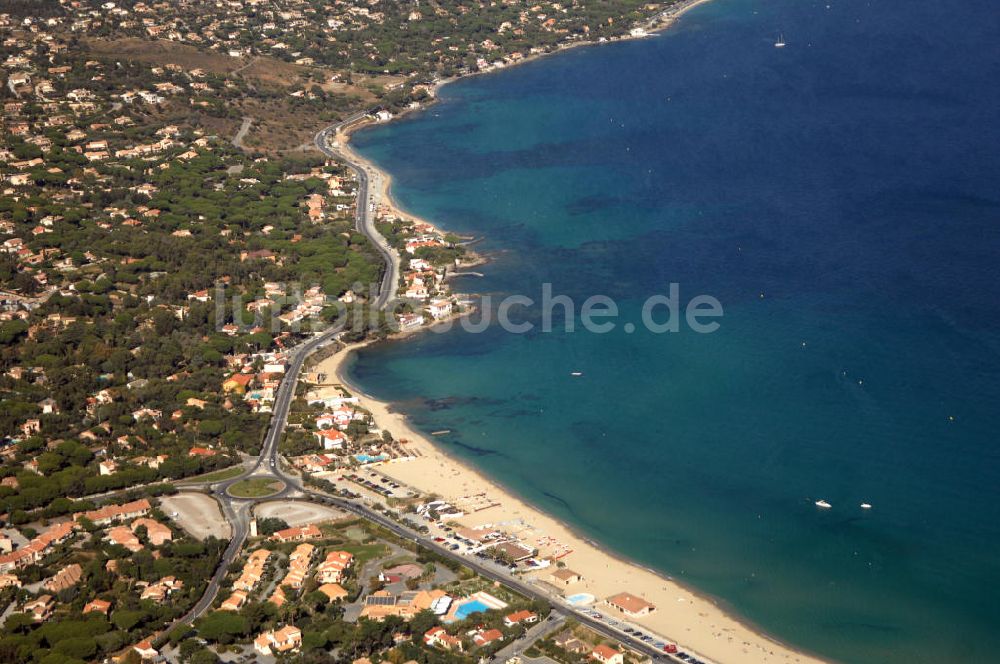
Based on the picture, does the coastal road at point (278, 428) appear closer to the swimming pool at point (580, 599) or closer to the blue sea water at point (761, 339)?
the blue sea water at point (761, 339)

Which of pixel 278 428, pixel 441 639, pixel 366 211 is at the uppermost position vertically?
pixel 366 211

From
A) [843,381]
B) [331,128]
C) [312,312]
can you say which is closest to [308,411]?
[312,312]

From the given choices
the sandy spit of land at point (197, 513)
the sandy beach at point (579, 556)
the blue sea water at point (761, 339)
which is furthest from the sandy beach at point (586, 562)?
the sandy spit of land at point (197, 513)

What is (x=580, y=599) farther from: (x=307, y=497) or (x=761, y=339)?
(x=761, y=339)

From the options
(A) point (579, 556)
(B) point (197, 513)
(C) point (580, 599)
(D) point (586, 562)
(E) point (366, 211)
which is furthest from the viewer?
(E) point (366, 211)

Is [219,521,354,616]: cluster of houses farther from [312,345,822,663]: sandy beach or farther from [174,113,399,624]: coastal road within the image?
[312,345,822,663]: sandy beach

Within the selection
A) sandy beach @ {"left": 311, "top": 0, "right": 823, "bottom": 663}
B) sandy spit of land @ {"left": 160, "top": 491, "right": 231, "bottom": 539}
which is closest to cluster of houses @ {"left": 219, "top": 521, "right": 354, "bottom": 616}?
sandy spit of land @ {"left": 160, "top": 491, "right": 231, "bottom": 539}

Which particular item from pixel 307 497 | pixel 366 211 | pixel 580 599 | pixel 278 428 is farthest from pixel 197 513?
pixel 366 211

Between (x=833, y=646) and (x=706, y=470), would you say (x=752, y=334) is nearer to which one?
(x=706, y=470)
